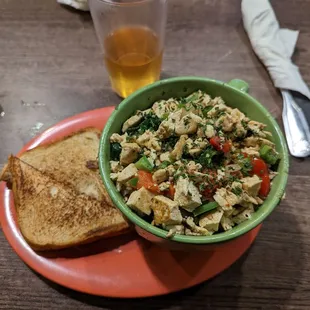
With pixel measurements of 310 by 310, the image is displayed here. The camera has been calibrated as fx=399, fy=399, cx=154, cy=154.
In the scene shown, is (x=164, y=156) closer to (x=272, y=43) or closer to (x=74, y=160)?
Answer: (x=74, y=160)

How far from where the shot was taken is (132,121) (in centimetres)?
103

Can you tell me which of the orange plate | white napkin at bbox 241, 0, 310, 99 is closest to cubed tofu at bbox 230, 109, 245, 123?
the orange plate

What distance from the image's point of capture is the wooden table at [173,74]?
3.70 feet

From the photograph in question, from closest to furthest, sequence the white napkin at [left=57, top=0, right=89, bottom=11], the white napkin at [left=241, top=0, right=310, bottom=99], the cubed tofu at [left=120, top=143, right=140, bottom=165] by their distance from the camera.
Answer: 1. the cubed tofu at [left=120, top=143, right=140, bottom=165]
2. the white napkin at [left=241, top=0, right=310, bottom=99]
3. the white napkin at [left=57, top=0, right=89, bottom=11]

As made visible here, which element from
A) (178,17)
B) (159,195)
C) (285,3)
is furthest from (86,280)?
(285,3)

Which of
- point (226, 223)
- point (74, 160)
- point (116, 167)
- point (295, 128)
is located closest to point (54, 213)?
point (74, 160)

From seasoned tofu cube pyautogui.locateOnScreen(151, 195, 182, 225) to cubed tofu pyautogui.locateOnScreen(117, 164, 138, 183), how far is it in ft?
0.27

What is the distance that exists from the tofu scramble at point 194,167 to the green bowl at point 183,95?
0.06 feet

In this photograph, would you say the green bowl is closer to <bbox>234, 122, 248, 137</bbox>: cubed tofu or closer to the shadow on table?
<bbox>234, 122, 248, 137</bbox>: cubed tofu

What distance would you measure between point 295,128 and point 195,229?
0.73 m

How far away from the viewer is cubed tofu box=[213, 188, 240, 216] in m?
0.86

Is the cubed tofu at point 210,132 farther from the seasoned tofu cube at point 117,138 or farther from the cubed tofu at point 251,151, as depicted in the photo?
the seasoned tofu cube at point 117,138

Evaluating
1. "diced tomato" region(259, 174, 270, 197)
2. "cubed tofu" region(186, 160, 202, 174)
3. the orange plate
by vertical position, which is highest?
"cubed tofu" region(186, 160, 202, 174)

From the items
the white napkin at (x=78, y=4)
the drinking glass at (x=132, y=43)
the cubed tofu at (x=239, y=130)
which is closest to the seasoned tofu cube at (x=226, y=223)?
the cubed tofu at (x=239, y=130)
